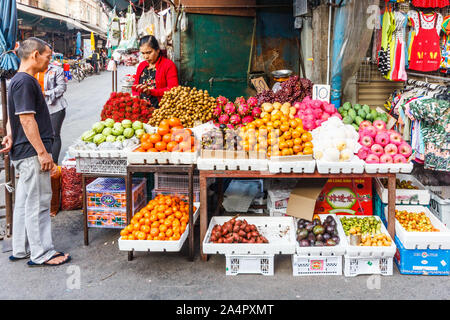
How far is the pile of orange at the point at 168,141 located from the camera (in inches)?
149

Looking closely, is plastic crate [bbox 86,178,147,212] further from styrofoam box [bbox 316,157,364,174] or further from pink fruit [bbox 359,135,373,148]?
pink fruit [bbox 359,135,373,148]

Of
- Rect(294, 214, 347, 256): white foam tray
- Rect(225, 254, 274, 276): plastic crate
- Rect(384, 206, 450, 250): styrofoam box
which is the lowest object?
Rect(225, 254, 274, 276): plastic crate

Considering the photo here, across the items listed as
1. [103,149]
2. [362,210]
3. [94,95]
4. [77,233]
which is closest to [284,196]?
[362,210]

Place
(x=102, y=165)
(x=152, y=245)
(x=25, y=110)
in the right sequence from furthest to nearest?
(x=102, y=165)
(x=152, y=245)
(x=25, y=110)

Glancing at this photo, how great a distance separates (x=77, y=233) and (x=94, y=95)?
13656 millimetres

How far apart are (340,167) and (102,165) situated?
7.62 feet

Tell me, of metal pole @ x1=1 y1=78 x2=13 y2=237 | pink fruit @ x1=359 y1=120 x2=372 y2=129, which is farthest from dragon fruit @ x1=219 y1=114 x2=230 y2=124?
metal pole @ x1=1 y1=78 x2=13 y2=237

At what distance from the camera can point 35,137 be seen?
345 cm

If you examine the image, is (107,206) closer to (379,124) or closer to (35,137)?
(35,137)

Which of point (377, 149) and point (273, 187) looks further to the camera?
point (273, 187)

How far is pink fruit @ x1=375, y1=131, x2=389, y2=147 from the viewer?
3816 mm

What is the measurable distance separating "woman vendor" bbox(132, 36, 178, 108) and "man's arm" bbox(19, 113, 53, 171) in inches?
80.3

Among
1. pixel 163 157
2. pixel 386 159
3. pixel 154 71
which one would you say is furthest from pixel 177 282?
pixel 154 71

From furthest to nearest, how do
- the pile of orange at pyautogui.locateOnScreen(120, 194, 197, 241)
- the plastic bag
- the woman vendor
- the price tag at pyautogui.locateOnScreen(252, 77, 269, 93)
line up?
the price tag at pyautogui.locateOnScreen(252, 77, 269, 93), the woman vendor, the plastic bag, the pile of orange at pyautogui.locateOnScreen(120, 194, 197, 241)
